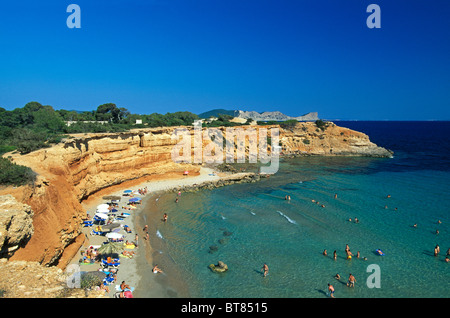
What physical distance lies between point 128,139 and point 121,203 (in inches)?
355

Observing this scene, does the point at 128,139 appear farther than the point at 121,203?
Yes

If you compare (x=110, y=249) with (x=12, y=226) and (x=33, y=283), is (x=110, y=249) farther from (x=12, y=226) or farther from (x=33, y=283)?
(x=33, y=283)

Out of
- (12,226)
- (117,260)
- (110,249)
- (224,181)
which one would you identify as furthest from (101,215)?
(224,181)

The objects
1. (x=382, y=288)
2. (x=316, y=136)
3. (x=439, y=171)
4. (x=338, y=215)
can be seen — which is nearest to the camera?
(x=382, y=288)

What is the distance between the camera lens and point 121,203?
28.4 metres

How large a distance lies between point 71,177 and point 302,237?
804 inches

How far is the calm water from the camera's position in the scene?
16250 mm

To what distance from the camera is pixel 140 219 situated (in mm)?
25062

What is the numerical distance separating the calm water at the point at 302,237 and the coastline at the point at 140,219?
102cm

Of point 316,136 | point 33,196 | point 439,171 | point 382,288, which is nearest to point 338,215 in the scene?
point 382,288

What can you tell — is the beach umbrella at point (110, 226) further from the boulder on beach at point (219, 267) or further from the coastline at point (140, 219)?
the boulder on beach at point (219, 267)
